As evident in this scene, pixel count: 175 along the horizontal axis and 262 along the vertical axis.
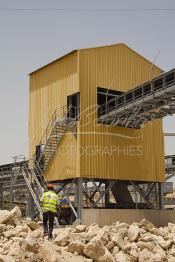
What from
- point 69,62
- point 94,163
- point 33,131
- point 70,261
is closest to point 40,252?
point 70,261

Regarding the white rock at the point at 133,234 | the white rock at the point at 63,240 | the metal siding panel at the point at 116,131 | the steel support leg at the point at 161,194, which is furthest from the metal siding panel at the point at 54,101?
the white rock at the point at 63,240

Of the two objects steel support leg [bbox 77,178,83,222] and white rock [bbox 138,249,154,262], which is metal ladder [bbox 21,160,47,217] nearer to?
steel support leg [bbox 77,178,83,222]

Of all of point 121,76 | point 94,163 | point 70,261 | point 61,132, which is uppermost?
point 121,76

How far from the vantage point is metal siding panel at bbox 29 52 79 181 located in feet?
93.8

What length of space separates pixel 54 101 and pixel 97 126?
4.41 meters

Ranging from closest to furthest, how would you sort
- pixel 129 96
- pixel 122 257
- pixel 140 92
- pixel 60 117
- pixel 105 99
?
pixel 122 257 → pixel 140 92 → pixel 129 96 → pixel 60 117 → pixel 105 99

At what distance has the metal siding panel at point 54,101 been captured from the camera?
28578 millimetres

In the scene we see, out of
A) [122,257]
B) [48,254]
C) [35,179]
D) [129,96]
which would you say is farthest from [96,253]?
[35,179]

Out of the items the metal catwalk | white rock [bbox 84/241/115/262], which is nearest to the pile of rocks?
white rock [bbox 84/241/115/262]

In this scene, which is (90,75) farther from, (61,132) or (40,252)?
(40,252)

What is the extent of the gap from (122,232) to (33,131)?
50.6 feet

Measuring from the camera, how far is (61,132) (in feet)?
96.6

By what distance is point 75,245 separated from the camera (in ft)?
49.7

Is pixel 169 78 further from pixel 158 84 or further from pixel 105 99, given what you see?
pixel 105 99
